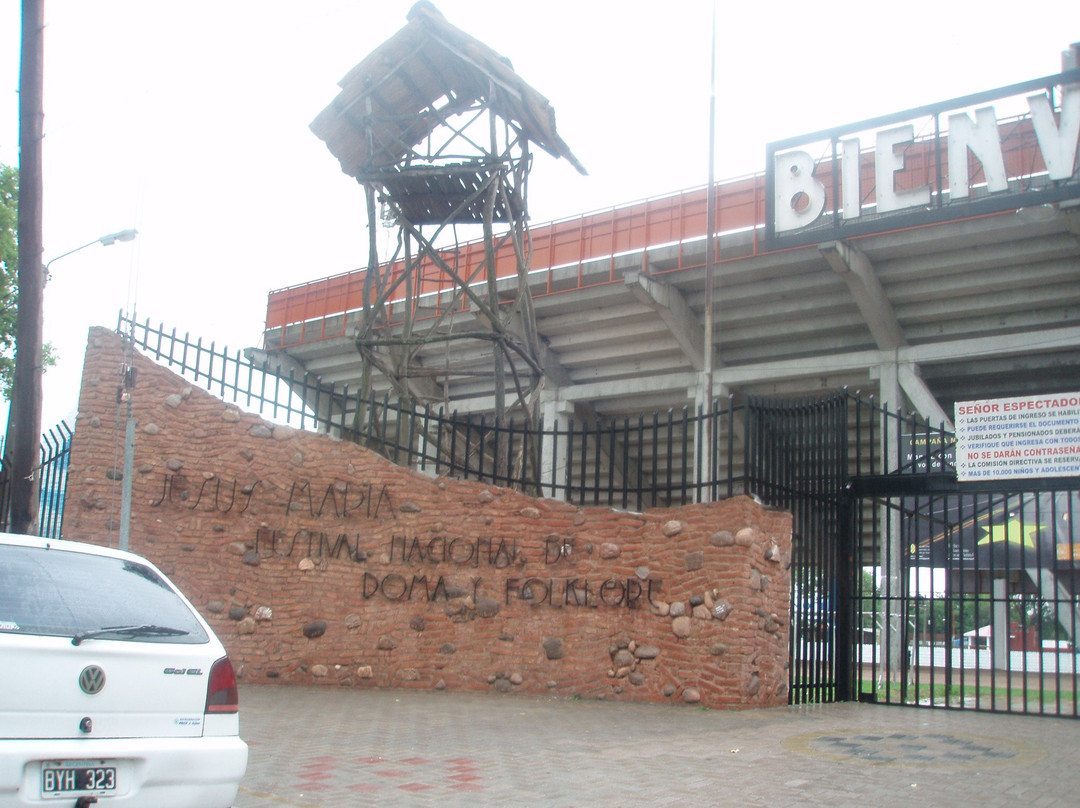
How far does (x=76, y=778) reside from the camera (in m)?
3.71

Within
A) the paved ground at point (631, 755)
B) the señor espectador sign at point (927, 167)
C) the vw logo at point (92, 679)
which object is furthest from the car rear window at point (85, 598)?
the señor espectador sign at point (927, 167)

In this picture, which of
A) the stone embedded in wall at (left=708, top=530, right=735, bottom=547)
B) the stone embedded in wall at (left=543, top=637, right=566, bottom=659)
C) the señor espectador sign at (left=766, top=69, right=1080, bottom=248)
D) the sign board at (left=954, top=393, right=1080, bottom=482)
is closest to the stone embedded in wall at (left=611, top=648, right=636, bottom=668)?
the stone embedded in wall at (left=543, top=637, right=566, bottom=659)

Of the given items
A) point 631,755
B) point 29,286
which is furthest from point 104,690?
point 29,286

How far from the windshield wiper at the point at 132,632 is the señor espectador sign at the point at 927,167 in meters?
13.5

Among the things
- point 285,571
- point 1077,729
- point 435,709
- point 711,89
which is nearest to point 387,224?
point 711,89

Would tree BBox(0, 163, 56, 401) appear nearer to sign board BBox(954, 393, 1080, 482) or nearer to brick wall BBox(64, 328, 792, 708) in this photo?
brick wall BBox(64, 328, 792, 708)

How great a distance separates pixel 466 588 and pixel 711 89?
48.0 ft

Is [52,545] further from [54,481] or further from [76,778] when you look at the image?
[54,481]

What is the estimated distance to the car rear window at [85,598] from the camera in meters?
3.87

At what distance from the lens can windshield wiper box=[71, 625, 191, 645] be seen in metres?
3.88

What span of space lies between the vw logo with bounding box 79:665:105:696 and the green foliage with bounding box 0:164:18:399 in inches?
865

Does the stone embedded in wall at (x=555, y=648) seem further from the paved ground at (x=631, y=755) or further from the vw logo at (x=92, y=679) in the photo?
the vw logo at (x=92, y=679)

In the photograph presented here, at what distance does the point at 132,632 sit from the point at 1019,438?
8789 mm

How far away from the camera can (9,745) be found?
11.6ft
